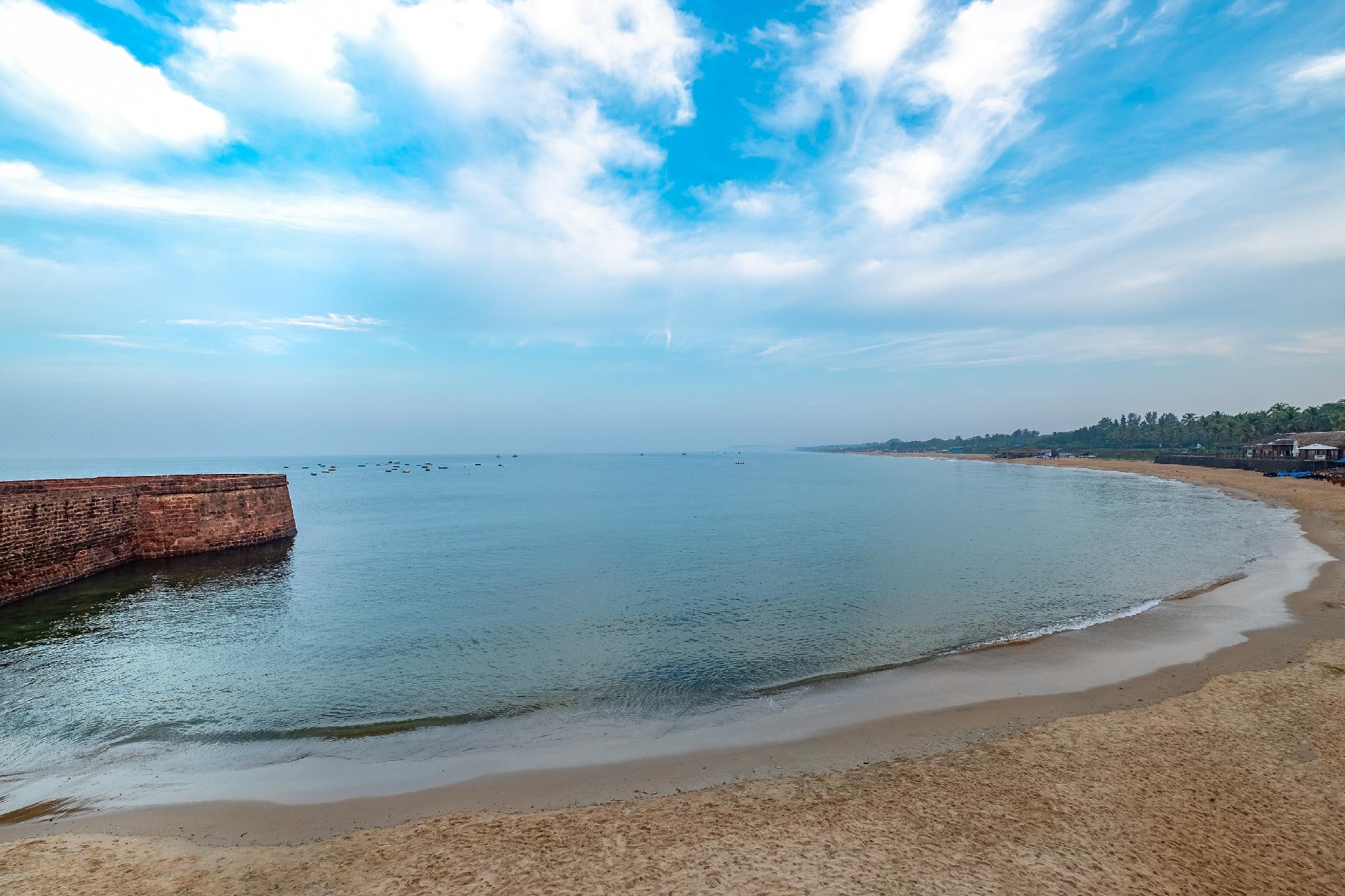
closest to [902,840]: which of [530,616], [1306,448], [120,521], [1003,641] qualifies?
[1003,641]

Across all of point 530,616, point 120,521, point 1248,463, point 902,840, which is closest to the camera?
point 902,840

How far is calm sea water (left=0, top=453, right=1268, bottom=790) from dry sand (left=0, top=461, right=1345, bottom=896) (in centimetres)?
495

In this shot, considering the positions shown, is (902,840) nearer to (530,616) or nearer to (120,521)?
(530,616)

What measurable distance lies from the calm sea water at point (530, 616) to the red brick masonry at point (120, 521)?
115 centimetres

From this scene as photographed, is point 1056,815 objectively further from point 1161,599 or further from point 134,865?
point 1161,599

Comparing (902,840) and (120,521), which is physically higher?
(120,521)

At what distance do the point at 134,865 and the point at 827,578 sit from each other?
2603 centimetres

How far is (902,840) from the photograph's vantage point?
8414 millimetres

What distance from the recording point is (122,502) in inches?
1280

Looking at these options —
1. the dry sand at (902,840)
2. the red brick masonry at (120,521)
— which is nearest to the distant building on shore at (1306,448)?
the dry sand at (902,840)

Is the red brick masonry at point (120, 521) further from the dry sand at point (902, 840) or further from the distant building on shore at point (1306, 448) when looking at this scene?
the distant building on shore at point (1306, 448)

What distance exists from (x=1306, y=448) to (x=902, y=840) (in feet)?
406

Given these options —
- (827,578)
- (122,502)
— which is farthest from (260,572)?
(827,578)

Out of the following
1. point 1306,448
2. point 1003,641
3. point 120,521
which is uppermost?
point 1306,448
